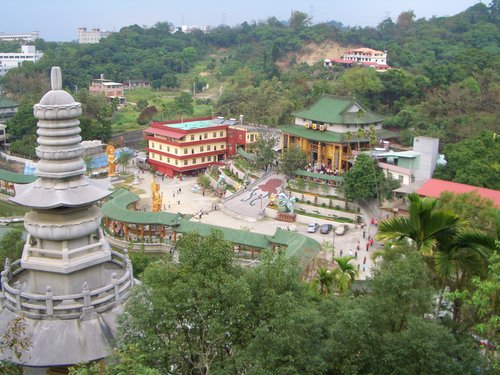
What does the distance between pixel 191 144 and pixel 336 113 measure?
15.5 metres

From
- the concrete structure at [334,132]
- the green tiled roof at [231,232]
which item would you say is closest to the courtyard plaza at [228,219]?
the green tiled roof at [231,232]

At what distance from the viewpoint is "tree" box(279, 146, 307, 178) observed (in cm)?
4812

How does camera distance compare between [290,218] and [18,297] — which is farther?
[290,218]

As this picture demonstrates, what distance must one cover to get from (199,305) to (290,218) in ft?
109

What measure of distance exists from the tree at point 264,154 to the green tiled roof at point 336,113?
4.60m

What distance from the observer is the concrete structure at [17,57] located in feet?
464

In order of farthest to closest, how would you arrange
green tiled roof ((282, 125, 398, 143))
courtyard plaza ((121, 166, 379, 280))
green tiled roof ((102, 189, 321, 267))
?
green tiled roof ((282, 125, 398, 143)), courtyard plaza ((121, 166, 379, 280)), green tiled roof ((102, 189, 321, 267))

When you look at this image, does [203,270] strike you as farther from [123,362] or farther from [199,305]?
[123,362]

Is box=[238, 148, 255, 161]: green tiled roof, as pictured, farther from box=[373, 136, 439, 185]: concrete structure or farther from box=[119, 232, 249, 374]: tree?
box=[119, 232, 249, 374]: tree

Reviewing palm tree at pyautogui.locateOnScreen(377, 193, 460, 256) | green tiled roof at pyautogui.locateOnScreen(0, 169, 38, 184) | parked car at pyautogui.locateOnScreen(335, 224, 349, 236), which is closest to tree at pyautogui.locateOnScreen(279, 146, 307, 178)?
parked car at pyautogui.locateOnScreen(335, 224, 349, 236)

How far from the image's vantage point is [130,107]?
10025 centimetres

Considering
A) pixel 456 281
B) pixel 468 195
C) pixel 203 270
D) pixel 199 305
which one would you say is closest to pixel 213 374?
pixel 199 305

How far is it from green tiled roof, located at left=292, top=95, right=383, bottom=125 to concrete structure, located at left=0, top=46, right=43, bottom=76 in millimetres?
104977

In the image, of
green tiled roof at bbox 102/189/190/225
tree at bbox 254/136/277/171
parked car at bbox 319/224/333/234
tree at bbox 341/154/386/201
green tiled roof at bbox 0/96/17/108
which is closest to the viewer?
green tiled roof at bbox 102/189/190/225
